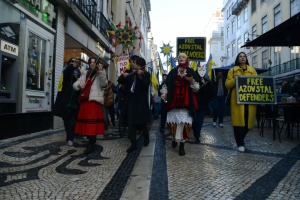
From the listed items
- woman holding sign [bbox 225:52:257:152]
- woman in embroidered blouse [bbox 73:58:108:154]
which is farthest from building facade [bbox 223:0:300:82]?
woman in embroidered blouse [bbox 73:58:108:154]

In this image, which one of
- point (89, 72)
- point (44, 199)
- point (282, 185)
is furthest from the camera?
point (89, 72)

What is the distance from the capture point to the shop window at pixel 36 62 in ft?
27.4

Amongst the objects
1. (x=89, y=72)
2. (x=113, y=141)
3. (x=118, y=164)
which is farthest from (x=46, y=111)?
(x=118, y=164)

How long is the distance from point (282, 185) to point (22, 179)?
315 cm

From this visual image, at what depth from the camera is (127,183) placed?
3.65 meters

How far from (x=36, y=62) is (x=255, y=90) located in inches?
239

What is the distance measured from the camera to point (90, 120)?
538 centimetres

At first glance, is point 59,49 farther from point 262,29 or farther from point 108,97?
point 262,29

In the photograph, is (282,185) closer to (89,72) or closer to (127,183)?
(127,183)

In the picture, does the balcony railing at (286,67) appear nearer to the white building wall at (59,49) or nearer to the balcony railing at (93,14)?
the balcony railing at (93,14)

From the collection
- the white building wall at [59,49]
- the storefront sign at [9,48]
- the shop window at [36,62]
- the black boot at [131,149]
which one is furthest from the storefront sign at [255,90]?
the white building wall at [59,49]

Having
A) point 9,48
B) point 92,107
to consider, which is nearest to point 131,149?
point 92,107

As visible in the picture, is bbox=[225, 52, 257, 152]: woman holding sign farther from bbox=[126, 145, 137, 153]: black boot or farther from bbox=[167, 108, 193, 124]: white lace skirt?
bbox=[126, 145, 137, 153]: black boot

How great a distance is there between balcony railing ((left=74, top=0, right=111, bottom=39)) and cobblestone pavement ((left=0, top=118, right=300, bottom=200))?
7.42 meters
